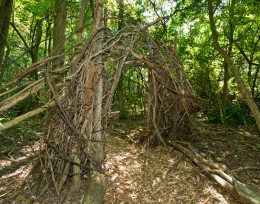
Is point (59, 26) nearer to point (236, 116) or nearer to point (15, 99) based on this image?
point (15, 99)

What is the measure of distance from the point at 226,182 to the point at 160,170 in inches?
39.7

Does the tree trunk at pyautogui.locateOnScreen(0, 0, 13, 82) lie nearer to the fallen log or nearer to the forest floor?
the forest floor

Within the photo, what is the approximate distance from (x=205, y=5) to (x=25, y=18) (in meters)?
7.43

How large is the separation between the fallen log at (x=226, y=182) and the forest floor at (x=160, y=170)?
0.09m

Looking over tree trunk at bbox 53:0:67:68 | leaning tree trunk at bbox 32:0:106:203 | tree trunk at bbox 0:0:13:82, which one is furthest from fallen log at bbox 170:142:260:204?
tree trunk at bbox 0:0:13:82

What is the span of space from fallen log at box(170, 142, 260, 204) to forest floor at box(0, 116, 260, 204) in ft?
0.30

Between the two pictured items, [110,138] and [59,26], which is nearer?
[59,26]

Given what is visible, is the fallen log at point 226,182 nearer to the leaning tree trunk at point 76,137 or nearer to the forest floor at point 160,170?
the forest floor at point 160,170

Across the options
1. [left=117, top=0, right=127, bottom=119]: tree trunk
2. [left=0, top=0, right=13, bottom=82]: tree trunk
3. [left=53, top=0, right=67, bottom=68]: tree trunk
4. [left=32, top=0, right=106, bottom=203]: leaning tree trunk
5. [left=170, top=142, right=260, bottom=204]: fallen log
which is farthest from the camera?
[left=117, top=0, right=127, bottom=119]: tree trunk

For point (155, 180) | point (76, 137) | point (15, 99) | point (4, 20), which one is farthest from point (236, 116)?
point (4, 20)

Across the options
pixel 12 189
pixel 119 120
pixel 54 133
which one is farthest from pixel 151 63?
pixel 119 120

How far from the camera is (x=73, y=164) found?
3457 millimetres

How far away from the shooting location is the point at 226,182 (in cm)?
355

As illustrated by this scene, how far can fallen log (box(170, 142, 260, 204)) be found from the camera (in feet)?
10.5
